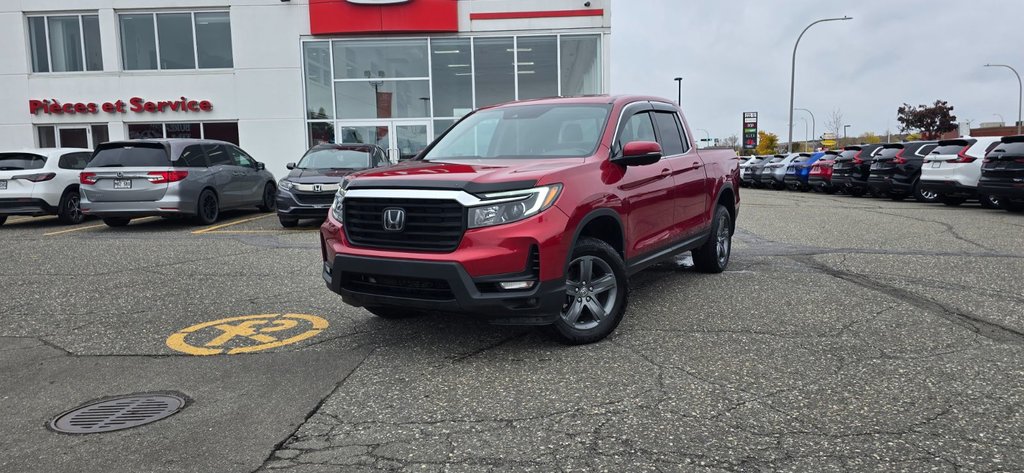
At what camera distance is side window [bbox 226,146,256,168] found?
45.0 feet

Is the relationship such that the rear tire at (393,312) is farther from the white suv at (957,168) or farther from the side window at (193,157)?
→ the white suv at (957,168)

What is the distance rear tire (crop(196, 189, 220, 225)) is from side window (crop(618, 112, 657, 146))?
893cm

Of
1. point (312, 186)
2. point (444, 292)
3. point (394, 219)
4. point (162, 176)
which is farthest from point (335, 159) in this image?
point (444, 292)

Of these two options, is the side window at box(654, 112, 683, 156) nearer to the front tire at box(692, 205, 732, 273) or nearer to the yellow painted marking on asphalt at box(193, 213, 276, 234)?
the front tire at box(692, 205, 732, 273)

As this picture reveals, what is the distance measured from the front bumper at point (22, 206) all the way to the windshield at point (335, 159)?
4.47 m

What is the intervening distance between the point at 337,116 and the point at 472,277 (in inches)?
764

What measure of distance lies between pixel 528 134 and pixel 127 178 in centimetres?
875

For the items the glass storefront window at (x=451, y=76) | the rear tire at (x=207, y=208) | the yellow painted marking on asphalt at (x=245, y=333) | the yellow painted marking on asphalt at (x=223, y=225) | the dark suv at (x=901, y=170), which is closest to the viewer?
the yellow painted marking on asphalt at (x=245, y=333)

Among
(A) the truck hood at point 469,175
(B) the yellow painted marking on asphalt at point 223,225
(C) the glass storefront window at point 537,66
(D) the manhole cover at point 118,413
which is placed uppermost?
(C) the glass storefront window at point 537,66

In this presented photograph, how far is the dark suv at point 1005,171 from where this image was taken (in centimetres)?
1274

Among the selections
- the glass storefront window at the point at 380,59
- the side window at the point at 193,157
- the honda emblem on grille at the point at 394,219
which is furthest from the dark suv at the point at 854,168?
the honda emblem on grille at the point at 394,219

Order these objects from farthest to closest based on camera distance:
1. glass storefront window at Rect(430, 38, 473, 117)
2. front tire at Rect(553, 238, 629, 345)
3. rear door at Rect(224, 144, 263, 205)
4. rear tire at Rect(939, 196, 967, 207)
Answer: glass storefront window at Rect(430, 38, 473, 117), rear tire at Rect(939, 196, 967, 207), rear door at Rect(224, 144, 263, 205), front tire at Rect(553, 238, 629, 345)

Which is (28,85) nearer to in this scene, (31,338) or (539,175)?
(31,338)

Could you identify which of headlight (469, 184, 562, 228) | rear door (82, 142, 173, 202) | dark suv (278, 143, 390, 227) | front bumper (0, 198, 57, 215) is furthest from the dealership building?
headlight (469, 184, 562, 228)
